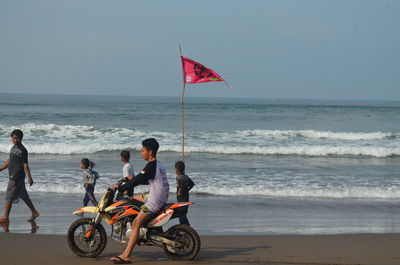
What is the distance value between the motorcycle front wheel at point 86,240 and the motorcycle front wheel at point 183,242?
0.78 metres

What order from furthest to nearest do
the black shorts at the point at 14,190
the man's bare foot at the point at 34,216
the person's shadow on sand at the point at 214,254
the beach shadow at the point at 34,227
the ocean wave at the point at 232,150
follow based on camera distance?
the ocean wave at the point at 232,150, the man's bare foot at the point at 34,216, the black shorts at the point at 14,190, the beach shadow at the point at 34,227, the person's shadow on sand at the point at 214,254

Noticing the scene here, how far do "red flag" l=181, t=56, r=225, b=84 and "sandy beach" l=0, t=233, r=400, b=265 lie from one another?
350cm

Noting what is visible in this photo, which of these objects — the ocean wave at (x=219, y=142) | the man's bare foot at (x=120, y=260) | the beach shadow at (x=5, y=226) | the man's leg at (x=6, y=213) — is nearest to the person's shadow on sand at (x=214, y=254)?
the man's bare foot at (x=120, y=260)

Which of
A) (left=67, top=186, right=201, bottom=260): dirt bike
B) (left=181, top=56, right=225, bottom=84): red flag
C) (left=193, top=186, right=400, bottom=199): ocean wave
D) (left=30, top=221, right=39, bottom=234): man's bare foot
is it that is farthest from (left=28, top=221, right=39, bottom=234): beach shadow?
(left=193, top=186, right=400, bottom=199): ocean wave

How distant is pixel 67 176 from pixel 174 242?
816 cm

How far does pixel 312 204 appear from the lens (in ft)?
33.6

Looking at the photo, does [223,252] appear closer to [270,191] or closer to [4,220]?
[4,220]

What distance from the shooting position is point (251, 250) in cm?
639

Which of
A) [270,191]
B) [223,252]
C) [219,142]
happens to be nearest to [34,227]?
[223,252]

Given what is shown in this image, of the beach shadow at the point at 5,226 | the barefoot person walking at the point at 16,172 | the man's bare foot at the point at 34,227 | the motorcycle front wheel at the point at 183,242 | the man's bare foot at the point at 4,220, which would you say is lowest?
the man's bare foot at the point at 34,227

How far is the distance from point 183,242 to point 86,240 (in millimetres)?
1161

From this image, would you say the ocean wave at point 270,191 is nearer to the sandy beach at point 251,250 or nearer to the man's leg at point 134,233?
the sandy beach at point 251,250

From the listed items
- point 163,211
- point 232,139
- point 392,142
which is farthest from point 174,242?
point 392,142

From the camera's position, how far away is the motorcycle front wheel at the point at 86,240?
589 centimetres
